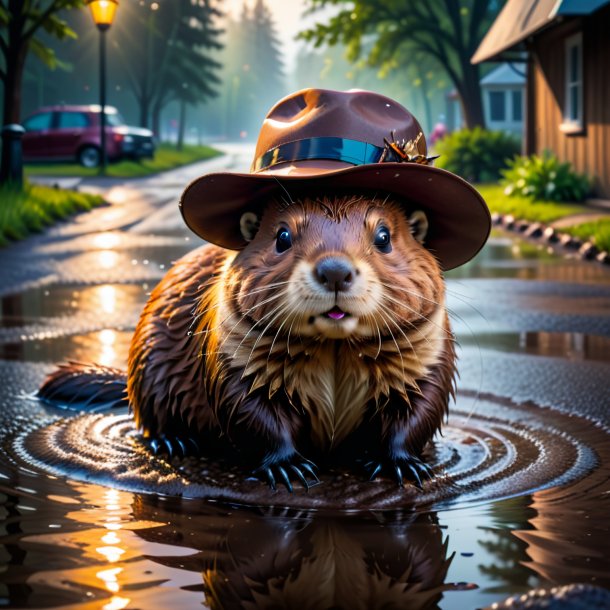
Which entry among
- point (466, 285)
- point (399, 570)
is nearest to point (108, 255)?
point (466, 285)

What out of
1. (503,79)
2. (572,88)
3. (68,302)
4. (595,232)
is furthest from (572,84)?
(503,79)

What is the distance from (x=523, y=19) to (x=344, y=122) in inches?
682

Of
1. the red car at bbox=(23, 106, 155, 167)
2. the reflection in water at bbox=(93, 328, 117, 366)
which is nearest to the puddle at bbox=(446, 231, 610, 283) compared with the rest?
the reflection in water at bbox=(93, 328, 117, 366)

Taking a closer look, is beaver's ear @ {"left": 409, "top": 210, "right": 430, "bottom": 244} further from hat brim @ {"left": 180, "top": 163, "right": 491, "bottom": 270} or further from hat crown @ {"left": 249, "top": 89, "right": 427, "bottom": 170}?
hat crown @ {"left": 249, "top": 89, "right": 427, "bottom": 170}

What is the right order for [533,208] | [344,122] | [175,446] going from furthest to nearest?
[533,208] < [175,446] < [344,122]

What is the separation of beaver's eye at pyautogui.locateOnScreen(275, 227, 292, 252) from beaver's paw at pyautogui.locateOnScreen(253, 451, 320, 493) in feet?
2.35

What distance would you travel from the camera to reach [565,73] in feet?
67.7

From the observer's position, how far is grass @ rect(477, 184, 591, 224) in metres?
17.1

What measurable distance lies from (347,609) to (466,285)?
797 centimetres

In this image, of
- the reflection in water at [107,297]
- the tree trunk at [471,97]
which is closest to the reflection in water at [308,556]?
the reflection in water at [107,297]

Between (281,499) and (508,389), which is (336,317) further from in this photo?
(508,389)

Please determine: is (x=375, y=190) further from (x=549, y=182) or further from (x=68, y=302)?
(x=549, y=182)

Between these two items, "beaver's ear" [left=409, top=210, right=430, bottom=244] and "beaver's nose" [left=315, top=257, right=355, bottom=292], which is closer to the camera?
"beaver's nose" [left=315, top=257, right=355, bottom=292]

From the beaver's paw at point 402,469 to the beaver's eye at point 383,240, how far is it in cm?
74
